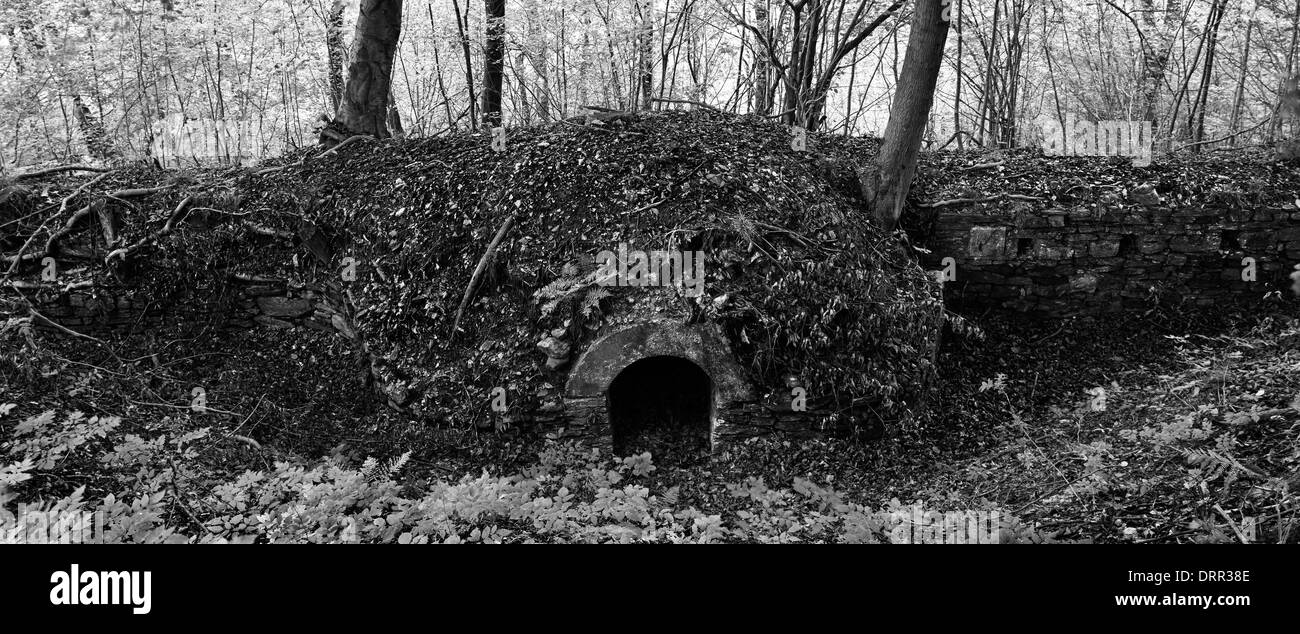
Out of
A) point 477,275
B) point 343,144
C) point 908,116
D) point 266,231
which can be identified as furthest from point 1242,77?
point 266,231

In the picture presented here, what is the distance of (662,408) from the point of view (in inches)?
252

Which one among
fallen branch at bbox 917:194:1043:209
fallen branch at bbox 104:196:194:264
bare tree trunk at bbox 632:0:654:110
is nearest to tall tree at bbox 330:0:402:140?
fallen branch at bbox 104:196:194:264

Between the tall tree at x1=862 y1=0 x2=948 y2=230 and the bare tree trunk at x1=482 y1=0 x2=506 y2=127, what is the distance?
4727 mm

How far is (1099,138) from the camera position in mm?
9703

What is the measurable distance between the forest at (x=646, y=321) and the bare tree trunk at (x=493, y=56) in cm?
10

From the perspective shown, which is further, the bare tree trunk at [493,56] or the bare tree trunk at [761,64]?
the bare tree trunk at [761,64]

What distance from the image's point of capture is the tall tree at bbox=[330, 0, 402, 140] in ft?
25.0

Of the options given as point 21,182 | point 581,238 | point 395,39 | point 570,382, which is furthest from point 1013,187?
point 21,182

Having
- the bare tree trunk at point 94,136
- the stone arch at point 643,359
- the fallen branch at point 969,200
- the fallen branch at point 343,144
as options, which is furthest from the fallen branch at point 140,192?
the fallen branch at point 969,200

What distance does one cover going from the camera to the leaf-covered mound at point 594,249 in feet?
19.0

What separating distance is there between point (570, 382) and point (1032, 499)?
11.0ft

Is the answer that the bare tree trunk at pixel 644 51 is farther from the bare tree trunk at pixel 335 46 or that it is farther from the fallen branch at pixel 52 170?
the fallen branch at pixel 52 170

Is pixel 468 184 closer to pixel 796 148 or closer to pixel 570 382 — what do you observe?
pixel 570 382
